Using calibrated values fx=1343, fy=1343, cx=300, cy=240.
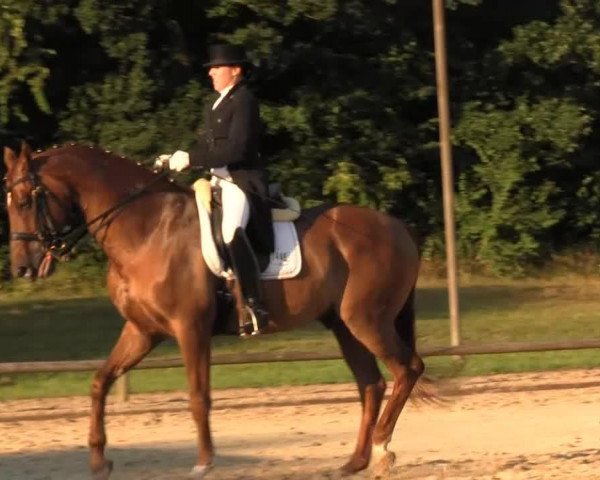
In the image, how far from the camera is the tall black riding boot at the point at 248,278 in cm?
827

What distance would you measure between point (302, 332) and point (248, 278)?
29.9 feet

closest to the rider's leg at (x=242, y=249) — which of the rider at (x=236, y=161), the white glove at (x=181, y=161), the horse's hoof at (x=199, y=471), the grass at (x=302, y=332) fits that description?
the rider at (x=236, y=161)

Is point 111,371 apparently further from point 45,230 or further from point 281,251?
point 281,251

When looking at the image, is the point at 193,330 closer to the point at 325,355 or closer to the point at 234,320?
the point at 234,320

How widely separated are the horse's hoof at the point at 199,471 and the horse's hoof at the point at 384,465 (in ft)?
3.47

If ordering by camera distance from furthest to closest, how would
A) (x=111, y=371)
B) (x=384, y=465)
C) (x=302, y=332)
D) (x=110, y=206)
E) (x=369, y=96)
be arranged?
(x=369, y=96)
(x=302, y=332)
(x=384, y=465)
(x=111, y=371)
(x=110, y=206)

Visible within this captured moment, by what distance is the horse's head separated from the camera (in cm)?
806

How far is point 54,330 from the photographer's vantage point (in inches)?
694

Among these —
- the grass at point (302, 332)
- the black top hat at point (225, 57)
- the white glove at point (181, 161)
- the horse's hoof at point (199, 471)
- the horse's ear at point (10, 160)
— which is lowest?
the grass at point (302, 332)

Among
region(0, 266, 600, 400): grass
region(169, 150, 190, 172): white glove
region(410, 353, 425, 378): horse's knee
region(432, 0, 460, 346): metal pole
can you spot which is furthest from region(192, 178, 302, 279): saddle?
region(432, 0, 460, 346): metal pole

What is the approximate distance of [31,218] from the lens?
8086mm

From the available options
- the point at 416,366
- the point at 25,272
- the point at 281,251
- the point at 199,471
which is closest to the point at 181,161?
the point at 281,251

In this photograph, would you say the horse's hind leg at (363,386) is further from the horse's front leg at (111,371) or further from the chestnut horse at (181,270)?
the horse's front leg at (111,371)

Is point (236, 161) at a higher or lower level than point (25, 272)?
higher
